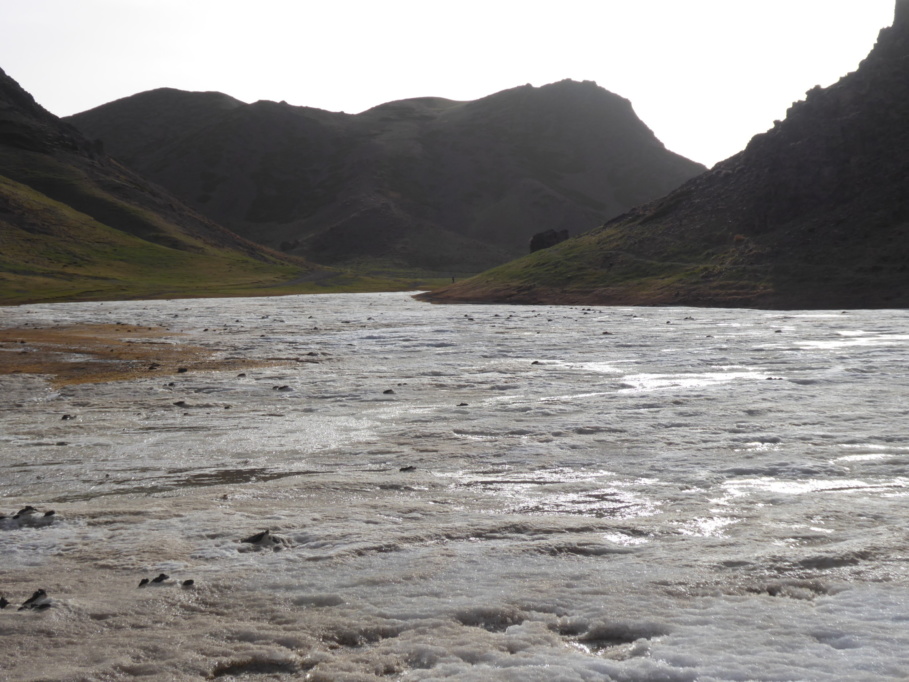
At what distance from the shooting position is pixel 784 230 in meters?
73.8

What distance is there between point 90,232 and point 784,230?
10634cm

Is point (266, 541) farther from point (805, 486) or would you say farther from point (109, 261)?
point (109, 261)

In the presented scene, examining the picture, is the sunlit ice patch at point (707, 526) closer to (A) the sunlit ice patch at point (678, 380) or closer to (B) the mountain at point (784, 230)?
(A) the sunlit ice patch at point (678, 380)

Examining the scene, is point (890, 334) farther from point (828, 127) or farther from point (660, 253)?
point (828, 127)

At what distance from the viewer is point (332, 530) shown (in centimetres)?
841

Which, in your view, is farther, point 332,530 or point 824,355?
point 824,355

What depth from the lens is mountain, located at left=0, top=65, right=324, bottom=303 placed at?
105 meters

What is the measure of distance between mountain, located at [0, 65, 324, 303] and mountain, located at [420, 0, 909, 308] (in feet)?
144

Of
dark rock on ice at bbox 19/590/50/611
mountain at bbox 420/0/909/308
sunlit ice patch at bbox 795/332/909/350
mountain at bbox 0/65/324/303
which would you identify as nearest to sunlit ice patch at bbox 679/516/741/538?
Result: dark rock on ice at bbox 19/590/50/611

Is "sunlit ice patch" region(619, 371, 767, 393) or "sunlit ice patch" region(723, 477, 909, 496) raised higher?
"sunlit ice patch" region(619, 371, 767, 393)

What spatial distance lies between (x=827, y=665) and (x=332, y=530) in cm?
460

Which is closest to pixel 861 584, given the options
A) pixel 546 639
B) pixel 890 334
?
pixel 546 639

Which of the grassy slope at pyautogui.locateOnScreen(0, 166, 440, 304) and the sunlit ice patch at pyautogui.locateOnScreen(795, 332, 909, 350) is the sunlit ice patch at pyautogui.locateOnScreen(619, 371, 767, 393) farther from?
the grassy slope at pyautogui.locateOnScreen(0, 166, 440, 304)

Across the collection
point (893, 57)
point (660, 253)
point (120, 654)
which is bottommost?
point (120, 654)
